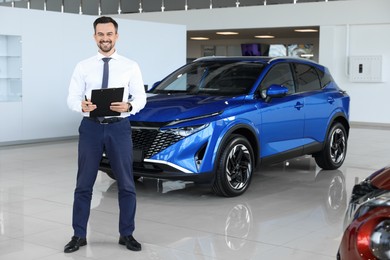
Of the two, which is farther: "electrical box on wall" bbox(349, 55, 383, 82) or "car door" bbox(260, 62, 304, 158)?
"electrical box on wall" bbox(349, 55, 383, 82)

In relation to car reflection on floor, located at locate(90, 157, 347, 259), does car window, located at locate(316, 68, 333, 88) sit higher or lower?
higher

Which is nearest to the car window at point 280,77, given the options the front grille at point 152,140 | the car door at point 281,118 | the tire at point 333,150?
the car door at point 281,118

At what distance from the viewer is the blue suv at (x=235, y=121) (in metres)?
6.15

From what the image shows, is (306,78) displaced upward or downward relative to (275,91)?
upward

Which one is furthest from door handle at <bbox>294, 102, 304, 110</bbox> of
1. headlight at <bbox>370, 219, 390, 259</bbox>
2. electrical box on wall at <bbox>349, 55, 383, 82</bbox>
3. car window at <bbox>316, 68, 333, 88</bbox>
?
electrical box on wall at <bbox>349, 55, 383, 82</bbox>

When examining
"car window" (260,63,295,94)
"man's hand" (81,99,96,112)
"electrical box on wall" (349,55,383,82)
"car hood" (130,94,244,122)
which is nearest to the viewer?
"man's hand" (81,99,96,112)

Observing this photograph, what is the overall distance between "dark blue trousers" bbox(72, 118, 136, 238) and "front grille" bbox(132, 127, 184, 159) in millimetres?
1536

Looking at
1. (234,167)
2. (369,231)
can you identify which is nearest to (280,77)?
(234,167)

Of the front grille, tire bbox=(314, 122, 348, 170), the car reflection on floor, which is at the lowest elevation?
the car reflection on floor

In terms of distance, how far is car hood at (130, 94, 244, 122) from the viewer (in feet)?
20.5

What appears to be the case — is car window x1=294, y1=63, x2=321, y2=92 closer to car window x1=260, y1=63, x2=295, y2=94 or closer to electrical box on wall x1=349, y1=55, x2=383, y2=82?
car window x1=260, y1=63, x2=295, y2=94

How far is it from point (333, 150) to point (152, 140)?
130 inches

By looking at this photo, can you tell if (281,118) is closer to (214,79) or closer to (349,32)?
(214,79)

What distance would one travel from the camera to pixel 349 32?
53.4 feet
